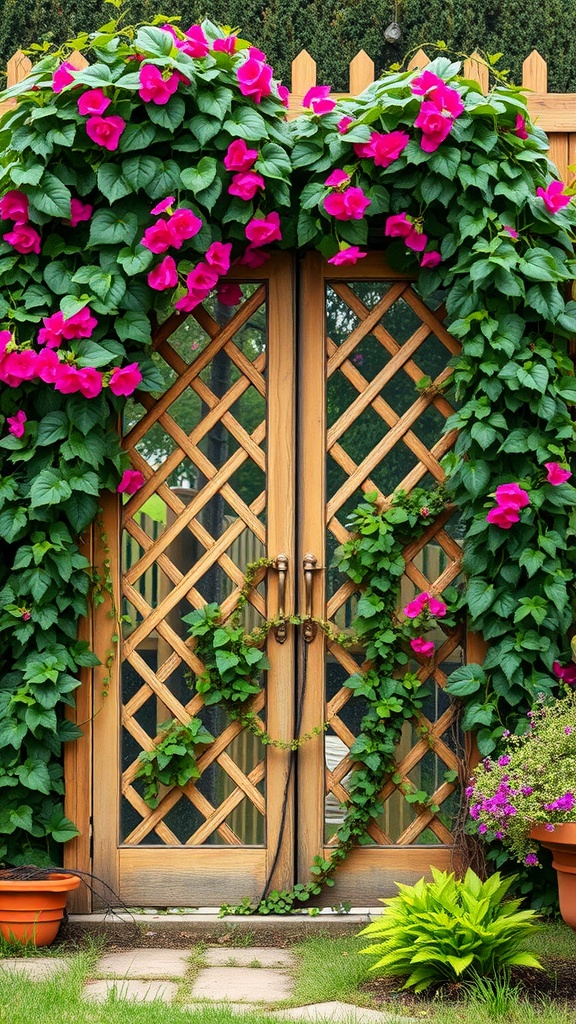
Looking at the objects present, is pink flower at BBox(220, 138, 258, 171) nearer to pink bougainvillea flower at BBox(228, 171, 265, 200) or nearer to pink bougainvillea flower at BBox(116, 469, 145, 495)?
pink bougainvillea flower at BBox(228, 171, 265, 200)

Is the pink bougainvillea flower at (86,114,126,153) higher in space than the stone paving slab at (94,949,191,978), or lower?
higher

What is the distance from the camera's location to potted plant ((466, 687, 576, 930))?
291cm

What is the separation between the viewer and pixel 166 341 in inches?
152

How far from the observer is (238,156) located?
3.57m

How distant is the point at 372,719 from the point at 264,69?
6.69 feet

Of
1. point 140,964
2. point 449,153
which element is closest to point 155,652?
point 140,964

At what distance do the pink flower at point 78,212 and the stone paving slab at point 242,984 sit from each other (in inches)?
88.5

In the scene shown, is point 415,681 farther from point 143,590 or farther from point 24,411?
point 24,411

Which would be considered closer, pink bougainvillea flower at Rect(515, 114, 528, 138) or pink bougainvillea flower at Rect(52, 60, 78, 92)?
pink bougainvillea flower at Rect(52, 60, 78, 92)

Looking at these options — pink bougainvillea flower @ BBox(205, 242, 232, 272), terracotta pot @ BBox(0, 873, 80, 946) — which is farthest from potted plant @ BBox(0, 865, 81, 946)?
pink bougainvillea flower @ BBox(205, 242, 232, 272)

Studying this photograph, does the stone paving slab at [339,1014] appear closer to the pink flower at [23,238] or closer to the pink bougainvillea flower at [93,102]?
the pink flower at [23,238]

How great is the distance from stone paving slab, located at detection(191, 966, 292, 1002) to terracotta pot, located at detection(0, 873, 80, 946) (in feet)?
1.62

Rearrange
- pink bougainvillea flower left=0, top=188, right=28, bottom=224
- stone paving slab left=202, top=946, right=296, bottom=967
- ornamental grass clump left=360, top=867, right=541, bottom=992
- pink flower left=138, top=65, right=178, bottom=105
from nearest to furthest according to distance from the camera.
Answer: ornamental grass clump left=360, top=867, right=541, bottom=992
stone paving slab left=202, top=946, right=296, bottom=967
pink flower left=138, top=65, right=178, bottom=105
pink bougainvillea flower left=0, top=188, right=28, bottom=224

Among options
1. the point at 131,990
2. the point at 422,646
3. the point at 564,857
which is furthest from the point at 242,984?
the point at 422,646
